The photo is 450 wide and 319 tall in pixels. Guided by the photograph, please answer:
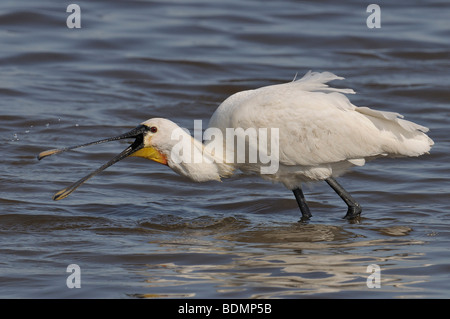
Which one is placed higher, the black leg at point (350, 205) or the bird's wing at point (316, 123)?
the bird's wing at point (316, 123)

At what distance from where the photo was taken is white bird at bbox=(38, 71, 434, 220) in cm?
938

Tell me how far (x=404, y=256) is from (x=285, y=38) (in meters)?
11.0

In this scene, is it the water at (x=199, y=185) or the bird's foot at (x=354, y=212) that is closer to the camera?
the water at (x=199, y=185)

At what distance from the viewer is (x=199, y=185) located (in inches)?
460

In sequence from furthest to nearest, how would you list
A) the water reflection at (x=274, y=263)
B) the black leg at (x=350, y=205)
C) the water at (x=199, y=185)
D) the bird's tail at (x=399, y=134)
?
the black leg at (x=350, y=205)
the bird's tail at (x=399, y=134)
the water at (x=199, y=185)
the water reflection at (x=274, y=263)

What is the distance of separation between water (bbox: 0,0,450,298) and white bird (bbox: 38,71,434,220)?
0.65 m

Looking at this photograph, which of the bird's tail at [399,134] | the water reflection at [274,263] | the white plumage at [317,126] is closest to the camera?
the water reflection at [274,263]

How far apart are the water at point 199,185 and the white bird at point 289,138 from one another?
0.65 m

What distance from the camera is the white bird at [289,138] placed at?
9.38 m
